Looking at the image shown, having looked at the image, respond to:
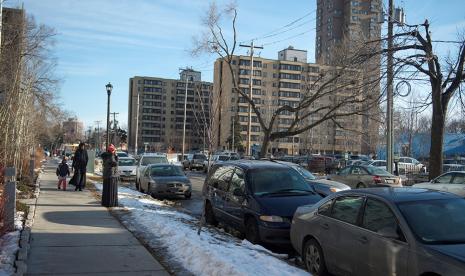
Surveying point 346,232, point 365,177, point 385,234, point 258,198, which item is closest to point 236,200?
point 258,198

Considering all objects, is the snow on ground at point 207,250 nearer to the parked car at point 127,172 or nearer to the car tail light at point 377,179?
the car tail light at point 377,179

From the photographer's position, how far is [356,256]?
6.87m

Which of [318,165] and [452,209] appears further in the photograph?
[318,165]

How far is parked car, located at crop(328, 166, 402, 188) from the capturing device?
22959mm

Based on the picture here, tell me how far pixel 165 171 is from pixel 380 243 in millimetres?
16116

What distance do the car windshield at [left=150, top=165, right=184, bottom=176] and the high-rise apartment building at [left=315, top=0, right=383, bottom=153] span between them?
8352 mm

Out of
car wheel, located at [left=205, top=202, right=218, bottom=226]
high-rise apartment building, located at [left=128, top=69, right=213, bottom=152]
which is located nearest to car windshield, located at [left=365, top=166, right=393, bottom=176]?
car wheel, located at [left=205, top=202, right=218, bottom=226]

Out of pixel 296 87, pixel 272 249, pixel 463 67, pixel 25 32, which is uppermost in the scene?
pixel 296 87

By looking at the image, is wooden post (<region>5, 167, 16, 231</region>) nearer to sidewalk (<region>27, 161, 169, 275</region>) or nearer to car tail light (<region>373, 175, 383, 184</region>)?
sidewalk (<region>27, 161, 169, 275</region>)

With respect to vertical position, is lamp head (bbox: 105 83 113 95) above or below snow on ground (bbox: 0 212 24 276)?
above

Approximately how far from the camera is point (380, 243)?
21.2ft

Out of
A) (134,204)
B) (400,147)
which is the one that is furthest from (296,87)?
(134,204)

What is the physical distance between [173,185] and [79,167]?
3.56 meters

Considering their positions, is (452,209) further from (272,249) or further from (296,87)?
(296,87)
